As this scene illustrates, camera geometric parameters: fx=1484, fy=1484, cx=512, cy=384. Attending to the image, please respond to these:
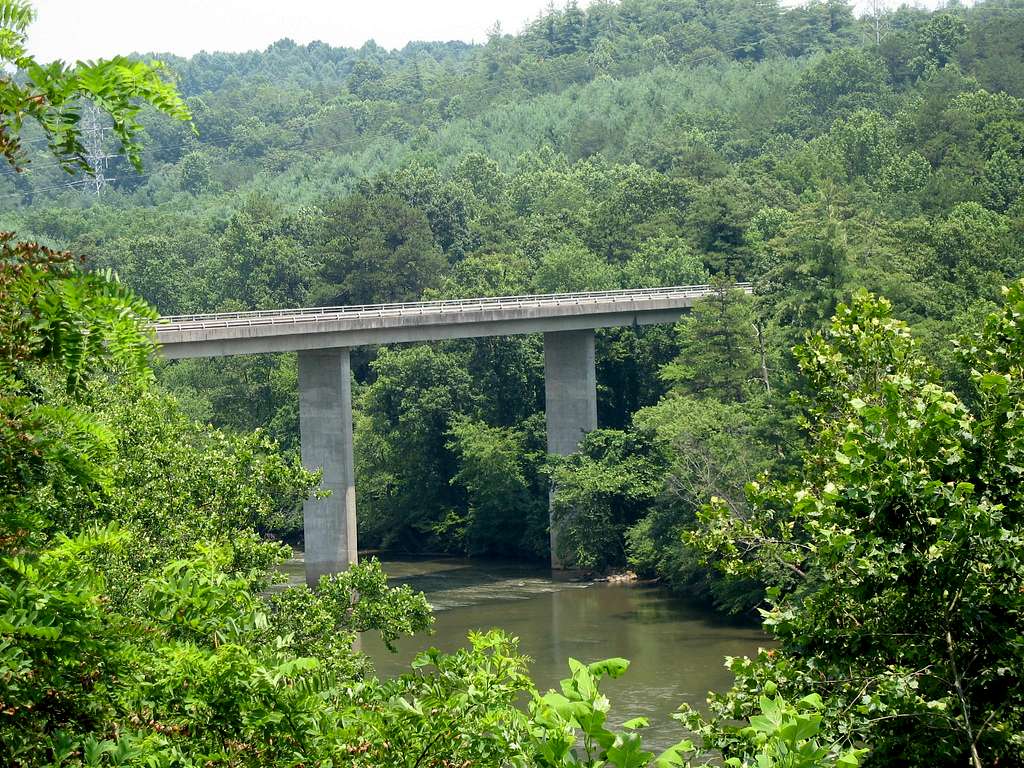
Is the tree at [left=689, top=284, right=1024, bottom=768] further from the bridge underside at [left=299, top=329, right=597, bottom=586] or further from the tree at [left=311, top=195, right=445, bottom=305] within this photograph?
the tree at [left=311, top=195, right=445, bottom=305]

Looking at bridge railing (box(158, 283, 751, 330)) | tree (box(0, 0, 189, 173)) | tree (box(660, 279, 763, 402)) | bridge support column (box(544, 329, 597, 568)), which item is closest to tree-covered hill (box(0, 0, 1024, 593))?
tree (box(660, 279, 763, 402))

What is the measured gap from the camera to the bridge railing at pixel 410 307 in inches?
1828

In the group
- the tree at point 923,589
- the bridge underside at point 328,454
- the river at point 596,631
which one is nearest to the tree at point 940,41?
the river at point 596,631

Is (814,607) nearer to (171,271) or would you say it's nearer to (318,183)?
(171,271)

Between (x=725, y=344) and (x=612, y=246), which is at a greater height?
(x=612, y=246)

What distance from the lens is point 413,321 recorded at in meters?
50.5

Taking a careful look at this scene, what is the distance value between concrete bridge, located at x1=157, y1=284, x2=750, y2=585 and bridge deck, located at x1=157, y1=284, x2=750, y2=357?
37mm

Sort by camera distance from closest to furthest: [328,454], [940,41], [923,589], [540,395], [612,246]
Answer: [923,589] → [328,454] → [540,395] → [612,246] → [940,41]

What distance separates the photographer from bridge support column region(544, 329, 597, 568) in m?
55.5

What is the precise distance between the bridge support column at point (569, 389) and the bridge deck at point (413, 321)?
1155 millimetres

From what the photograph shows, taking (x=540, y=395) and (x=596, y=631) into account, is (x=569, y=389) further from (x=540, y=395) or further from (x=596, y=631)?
(x=596, y=631)

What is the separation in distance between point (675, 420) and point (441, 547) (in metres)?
14.0

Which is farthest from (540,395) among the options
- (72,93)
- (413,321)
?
(72,93)

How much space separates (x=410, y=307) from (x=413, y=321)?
4200 mm
